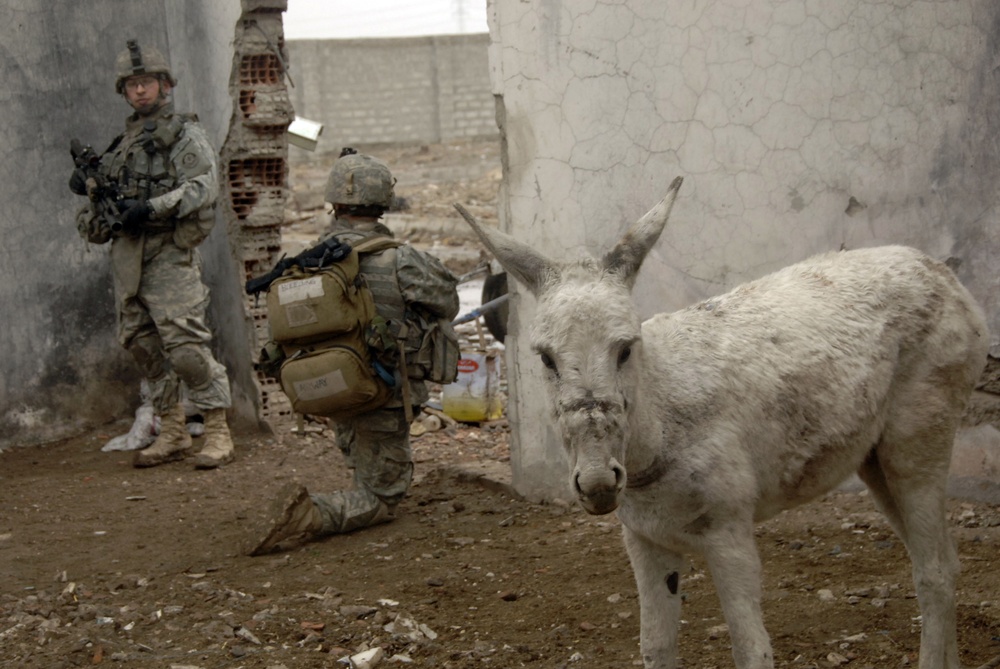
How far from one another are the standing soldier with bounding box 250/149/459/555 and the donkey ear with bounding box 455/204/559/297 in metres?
2.27

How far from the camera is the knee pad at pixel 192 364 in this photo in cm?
737

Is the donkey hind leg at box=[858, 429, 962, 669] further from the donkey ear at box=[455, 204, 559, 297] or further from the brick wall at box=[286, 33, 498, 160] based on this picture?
the brick wall at box=[286, 33, 498, 160]

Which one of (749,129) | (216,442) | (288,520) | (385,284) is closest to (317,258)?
(385,284)

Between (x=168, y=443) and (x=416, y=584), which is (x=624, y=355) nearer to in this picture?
(x=416, y=584)

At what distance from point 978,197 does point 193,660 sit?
Result: 4.02 meters

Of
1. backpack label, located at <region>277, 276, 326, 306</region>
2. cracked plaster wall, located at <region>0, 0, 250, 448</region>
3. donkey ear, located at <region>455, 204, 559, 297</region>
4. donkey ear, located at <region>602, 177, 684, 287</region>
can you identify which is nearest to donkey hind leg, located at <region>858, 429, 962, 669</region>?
donkey ear, located at <region>602, 177, 684, 287</region>

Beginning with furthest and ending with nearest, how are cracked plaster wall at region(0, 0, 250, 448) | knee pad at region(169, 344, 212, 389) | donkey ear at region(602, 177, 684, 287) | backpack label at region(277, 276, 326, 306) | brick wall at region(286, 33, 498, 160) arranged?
brick wall at region(286, 33, 498, 160), cracked plaster wall at region(0, 0, 250, 448), knee pad at region(169, 344, 212, 389), backpack label at region(277, 276, 326, 306), donkey ear at region(602, 177, 684, 287)

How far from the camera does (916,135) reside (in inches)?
225

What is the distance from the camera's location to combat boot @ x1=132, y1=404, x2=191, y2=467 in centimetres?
757

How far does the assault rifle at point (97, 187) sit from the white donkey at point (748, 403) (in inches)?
158

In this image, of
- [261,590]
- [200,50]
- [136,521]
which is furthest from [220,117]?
[261,590]

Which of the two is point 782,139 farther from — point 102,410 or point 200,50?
point 102,410

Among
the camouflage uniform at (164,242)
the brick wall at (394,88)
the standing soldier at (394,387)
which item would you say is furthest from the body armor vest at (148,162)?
the brick wall at (394,88)

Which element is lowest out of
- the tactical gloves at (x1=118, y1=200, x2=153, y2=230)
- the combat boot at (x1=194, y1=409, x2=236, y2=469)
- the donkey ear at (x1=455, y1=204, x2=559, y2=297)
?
the combat boot at (x1=194, y1=409, x2=236, y2=469)
